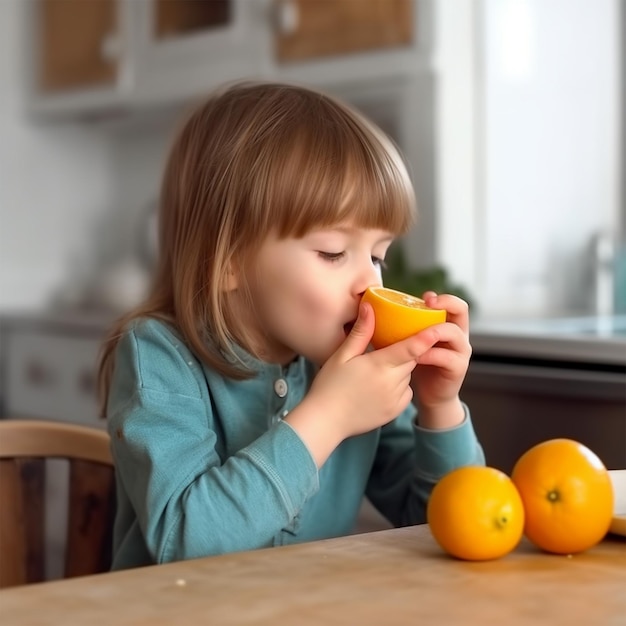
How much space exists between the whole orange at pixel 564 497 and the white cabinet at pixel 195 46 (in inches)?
57.1

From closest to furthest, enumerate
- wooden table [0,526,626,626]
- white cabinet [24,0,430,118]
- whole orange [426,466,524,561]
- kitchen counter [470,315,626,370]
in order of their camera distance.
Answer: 1. wooden table [0,526,626,626]
2. whole orange [426,466,524,561]
3. kitchen counter [470,315,626,370]
4. white cabinet [24,0,430,118]

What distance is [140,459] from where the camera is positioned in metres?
1.00

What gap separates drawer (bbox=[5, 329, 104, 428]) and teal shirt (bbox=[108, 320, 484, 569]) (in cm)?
140

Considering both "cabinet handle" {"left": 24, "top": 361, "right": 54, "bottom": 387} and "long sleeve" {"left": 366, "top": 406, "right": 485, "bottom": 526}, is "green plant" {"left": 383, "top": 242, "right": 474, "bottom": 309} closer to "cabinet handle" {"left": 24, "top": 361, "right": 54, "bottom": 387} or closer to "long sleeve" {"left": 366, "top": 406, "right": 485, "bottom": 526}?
"long sleeve" {"left": 366, "top": 406, "right": 485, "bottom": 526}

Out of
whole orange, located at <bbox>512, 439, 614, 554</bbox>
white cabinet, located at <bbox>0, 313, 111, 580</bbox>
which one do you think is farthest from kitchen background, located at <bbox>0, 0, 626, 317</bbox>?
whole orange, located at <bbox>512, 439, 614, 554</bbox>

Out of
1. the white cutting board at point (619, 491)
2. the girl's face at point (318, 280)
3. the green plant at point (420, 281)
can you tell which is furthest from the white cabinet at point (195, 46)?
the white cutting board at point (619, 491)

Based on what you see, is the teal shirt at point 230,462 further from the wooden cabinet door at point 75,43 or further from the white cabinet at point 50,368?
the wooden cabinet door at point 75,43

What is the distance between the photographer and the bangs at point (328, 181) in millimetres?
1091

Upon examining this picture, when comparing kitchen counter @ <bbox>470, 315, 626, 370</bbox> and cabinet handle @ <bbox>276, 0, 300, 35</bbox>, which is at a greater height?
cabinet handle @ <bbox>276, 0, 300, 35</bbox>

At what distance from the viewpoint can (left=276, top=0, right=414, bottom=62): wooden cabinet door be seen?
2154mm

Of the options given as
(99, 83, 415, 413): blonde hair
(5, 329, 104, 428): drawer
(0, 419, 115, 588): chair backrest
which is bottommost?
(5, 329, 104, 428): drawer

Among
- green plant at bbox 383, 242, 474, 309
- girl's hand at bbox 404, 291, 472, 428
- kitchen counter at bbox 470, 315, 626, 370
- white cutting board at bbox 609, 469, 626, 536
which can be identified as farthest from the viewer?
green plant at bbox 383, 242, 474, 309

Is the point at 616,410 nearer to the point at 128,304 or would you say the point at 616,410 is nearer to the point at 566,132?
the point at 566,132

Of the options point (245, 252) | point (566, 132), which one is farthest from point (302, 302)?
point (566, 132)
